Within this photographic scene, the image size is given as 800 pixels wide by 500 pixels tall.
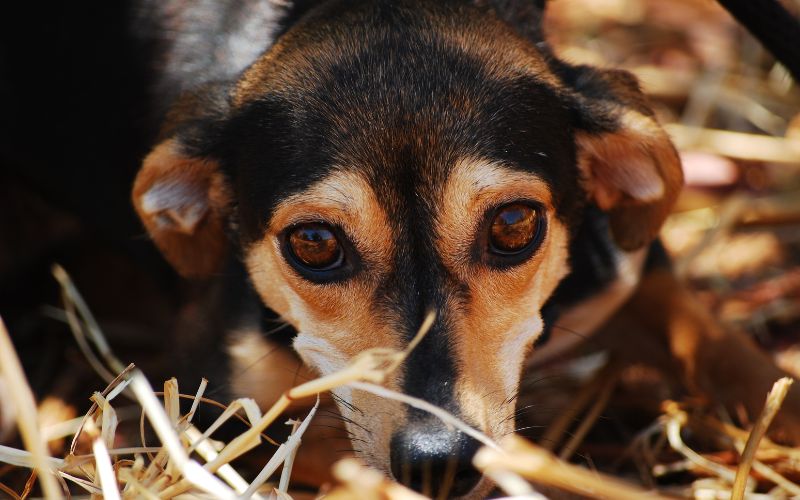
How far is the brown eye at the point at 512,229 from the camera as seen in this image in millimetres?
2930

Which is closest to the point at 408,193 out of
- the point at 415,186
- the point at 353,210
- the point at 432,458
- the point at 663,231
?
the point at 415,186

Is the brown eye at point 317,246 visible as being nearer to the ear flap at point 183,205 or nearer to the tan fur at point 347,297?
the tan fur at point 347,297

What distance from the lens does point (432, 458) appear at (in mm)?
2574

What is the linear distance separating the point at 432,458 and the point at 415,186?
744mm

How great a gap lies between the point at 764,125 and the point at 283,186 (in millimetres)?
3362

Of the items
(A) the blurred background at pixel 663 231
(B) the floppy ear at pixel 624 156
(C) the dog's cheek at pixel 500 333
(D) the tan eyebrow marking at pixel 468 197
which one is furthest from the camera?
(A) the blurred background at pixel 663 231

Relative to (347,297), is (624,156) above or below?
above

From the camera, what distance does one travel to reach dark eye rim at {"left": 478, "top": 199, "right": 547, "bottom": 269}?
9.54ft

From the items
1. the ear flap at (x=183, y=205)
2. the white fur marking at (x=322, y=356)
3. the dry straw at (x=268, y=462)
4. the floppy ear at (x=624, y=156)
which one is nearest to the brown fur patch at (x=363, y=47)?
the floppy ear at (x=624, y=156)

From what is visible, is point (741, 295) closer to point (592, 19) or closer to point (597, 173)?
point (597, 173)

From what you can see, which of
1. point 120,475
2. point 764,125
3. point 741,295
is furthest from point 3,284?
point 764,125

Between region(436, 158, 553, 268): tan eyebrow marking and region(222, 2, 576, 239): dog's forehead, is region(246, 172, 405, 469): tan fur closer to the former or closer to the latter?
region(222, 2, 576, 239): dog's forehead

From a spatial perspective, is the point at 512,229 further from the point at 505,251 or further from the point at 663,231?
the point at 663,231

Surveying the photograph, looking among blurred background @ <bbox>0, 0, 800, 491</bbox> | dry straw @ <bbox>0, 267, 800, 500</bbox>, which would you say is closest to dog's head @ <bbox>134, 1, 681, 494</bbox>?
dry straw @ <bbox>0, 267, 800, 500</bbox>
